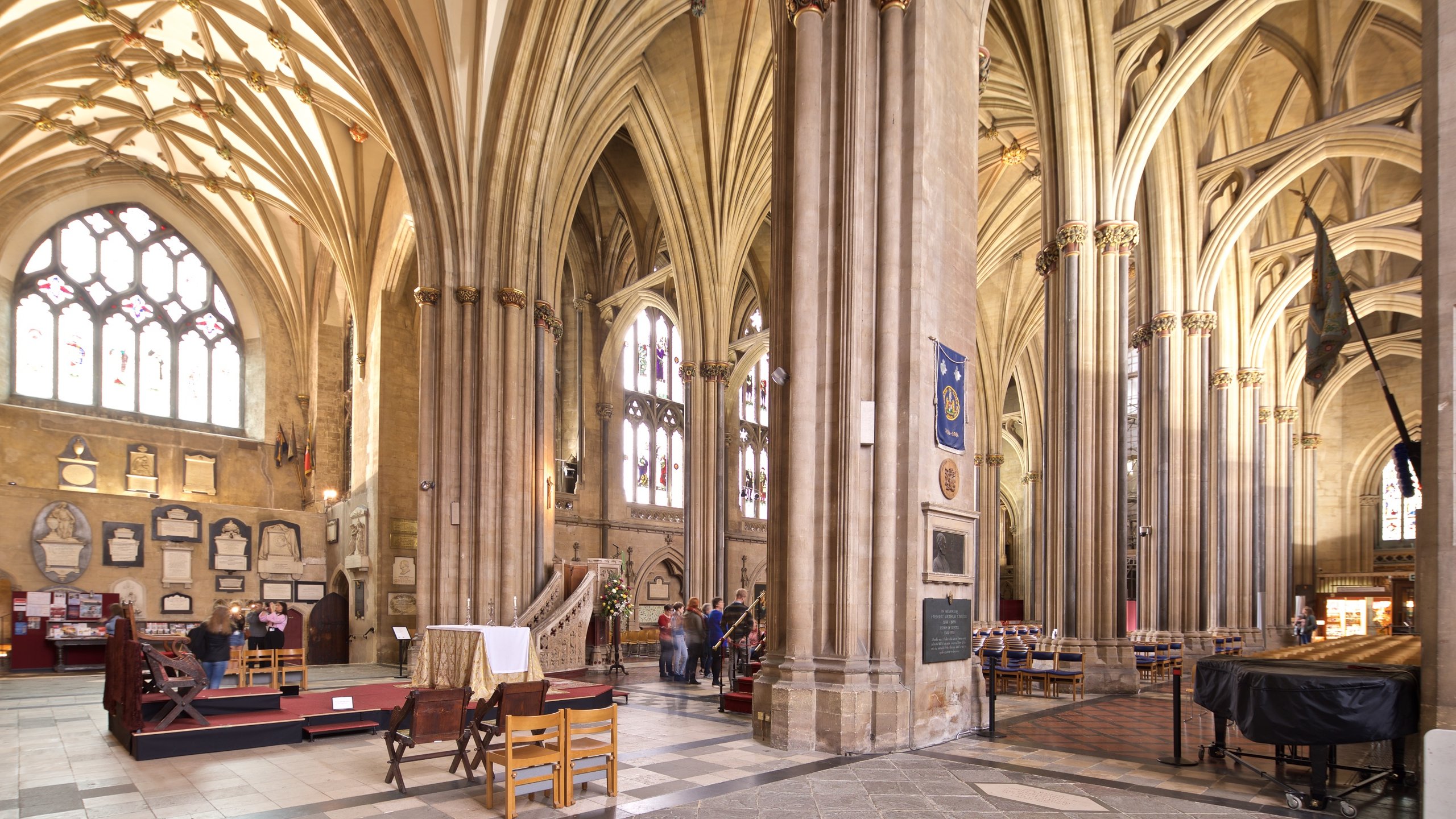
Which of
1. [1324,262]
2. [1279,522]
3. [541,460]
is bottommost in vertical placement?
[1279,522]

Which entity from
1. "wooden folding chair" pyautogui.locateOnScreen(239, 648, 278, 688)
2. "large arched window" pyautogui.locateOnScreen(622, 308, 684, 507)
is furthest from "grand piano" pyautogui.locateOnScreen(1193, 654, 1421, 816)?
"large arched window" pyautogui.locateOnScreen(622, 308, 684, 507)

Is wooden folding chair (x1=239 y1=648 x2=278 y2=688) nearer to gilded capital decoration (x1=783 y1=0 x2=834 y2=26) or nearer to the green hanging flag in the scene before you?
gilded capital decoration (x1=783 y1=0 x2=834 y2=26)

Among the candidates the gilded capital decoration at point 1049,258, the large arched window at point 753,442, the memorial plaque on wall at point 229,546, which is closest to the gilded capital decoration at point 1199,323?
the gilded capital decoration at point 1049,258

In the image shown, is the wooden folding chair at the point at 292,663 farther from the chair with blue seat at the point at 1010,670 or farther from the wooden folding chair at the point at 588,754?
the chair with blue seat at the point at 1010,670

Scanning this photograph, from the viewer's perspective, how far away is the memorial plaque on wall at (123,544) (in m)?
22.0

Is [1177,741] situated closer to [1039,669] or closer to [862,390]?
[862,390]

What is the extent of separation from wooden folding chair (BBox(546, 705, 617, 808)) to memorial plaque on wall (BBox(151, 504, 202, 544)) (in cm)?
2083

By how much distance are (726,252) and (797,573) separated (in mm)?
17083

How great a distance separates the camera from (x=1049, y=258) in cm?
1670

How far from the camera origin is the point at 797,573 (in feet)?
28.7

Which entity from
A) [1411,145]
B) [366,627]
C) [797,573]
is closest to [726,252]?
[366,627]

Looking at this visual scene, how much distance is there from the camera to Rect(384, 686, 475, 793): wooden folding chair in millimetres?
6699

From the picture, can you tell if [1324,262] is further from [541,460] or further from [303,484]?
[303,484]

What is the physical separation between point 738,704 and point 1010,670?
4798 mm
